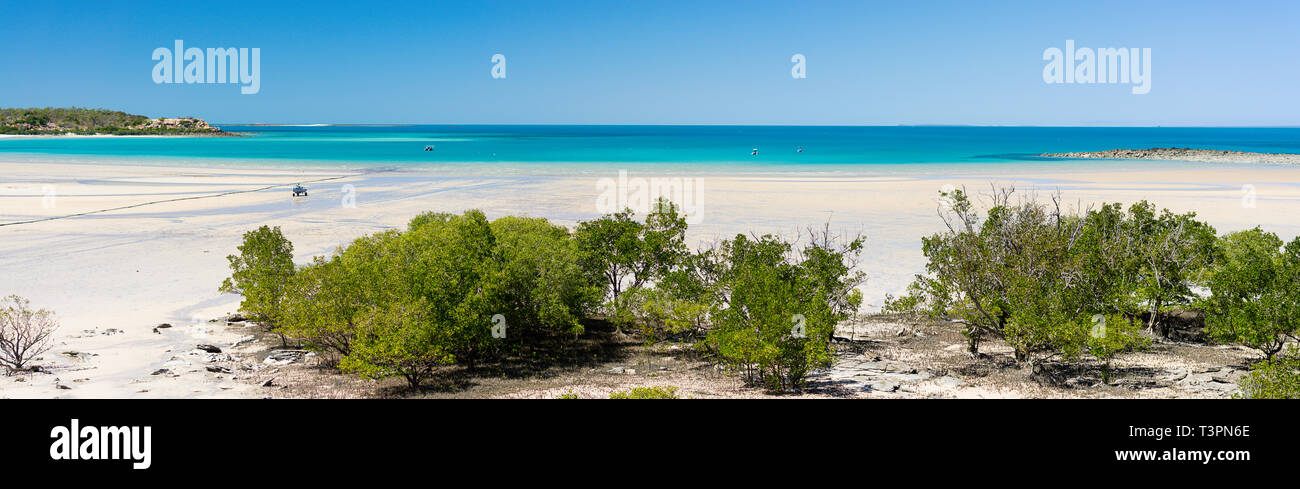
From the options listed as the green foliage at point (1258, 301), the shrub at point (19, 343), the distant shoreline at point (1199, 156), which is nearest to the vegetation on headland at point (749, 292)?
the green foliage at point (1258, 301)

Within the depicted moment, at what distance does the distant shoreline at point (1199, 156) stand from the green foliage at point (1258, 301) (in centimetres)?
11301

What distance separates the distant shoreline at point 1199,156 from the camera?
115000 millimetres

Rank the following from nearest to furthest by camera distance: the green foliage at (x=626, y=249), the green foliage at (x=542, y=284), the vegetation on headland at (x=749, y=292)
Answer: the vegetation on headland at (x=749, y=292)
the green foliage at (x=542, y=284)
the green foliage at (x=626, y=249)

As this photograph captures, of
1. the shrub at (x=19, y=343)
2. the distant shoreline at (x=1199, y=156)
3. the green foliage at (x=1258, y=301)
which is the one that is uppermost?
the distant shoreline at (x=1199, y=156)

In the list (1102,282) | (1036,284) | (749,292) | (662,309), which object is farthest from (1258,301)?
(662,309)

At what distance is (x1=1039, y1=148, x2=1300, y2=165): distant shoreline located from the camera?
11500cm

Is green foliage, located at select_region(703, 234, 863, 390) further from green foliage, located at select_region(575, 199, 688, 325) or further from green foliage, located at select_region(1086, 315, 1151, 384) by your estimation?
green foliage, located at select_region(1086, 315, 1151, 384)

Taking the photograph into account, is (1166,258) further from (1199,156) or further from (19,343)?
(1199,156)

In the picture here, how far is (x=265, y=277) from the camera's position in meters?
23.9

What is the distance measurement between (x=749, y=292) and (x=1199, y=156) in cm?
12810

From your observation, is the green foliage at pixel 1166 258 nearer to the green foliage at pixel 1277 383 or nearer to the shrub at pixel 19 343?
the green foliage at pixel 1277 383

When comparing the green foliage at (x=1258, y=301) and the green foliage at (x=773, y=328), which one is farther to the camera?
the green foliage at (x=1258, y=301)

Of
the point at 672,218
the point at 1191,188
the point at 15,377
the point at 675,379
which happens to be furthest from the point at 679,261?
the point at 1191,188

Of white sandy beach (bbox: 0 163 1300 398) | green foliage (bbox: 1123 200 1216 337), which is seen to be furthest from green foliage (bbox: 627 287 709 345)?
green foliage (bbox: 1123 200 1216 337)
